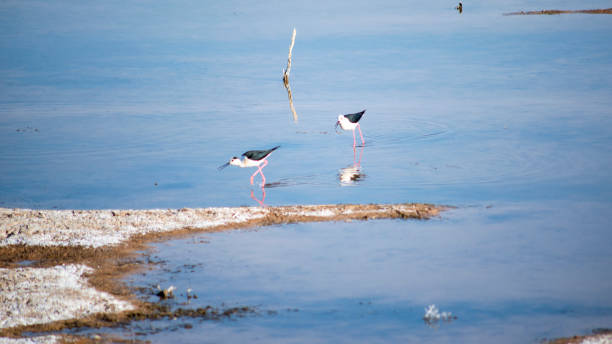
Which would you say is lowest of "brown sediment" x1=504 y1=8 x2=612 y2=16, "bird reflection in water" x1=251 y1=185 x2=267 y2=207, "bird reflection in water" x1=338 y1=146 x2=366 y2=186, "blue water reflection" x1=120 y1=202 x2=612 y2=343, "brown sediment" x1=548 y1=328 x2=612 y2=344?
"brown sediment" x1=548 y1=328 x2=612 y2=344

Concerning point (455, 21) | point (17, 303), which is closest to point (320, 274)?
point (17, 303)

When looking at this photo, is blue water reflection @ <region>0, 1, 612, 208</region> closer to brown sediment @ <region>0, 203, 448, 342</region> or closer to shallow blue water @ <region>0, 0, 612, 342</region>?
shallow blue water @ <region>0, 0, 612, 342</region>

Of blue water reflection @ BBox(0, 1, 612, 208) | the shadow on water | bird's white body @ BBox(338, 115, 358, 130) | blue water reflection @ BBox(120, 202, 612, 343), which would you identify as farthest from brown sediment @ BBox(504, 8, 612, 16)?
blue water reflection @ BBox(120, 202, 612, 343)

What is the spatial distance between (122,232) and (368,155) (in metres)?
6.98

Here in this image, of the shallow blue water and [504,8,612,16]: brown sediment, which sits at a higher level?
[504,8,612,16]: brown sediment

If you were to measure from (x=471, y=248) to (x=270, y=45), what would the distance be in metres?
29.6

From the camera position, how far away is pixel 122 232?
1123 cm

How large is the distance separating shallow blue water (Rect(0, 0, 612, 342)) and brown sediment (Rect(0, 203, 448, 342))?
41 centimetres

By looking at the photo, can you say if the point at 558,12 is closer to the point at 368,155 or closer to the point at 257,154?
the point at 368,155

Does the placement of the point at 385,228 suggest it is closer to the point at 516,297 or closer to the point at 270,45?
the point at 516,297

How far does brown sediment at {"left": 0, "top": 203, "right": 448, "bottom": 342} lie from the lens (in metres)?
8.67

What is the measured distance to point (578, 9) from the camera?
181ft

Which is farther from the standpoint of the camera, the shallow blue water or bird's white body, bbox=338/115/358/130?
bird's white body, bbox=338/115/358/130

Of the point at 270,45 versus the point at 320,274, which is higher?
the point at 270,45
